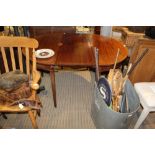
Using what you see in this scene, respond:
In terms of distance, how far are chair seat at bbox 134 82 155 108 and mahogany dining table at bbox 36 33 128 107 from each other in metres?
0.34

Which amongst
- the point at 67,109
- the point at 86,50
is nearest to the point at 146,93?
the point at 86,50

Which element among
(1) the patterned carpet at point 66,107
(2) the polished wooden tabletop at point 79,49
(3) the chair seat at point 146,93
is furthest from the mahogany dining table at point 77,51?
(3) the chair seat at point 146,93

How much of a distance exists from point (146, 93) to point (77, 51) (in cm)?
84

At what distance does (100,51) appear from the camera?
1.69 meters

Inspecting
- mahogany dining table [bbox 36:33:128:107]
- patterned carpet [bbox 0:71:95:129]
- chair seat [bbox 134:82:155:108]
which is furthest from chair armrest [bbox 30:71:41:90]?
chair seat [bbox 134:82:155:108]

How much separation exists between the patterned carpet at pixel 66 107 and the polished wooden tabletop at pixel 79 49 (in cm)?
67

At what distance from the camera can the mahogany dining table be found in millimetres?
1502

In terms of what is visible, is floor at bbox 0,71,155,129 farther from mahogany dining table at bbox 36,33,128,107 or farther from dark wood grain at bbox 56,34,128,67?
dark wood grain at bbox 56,34,128,67

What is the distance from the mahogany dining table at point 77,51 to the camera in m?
1.50

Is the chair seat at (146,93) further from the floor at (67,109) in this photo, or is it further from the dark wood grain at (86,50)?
the floor at (67,109)
